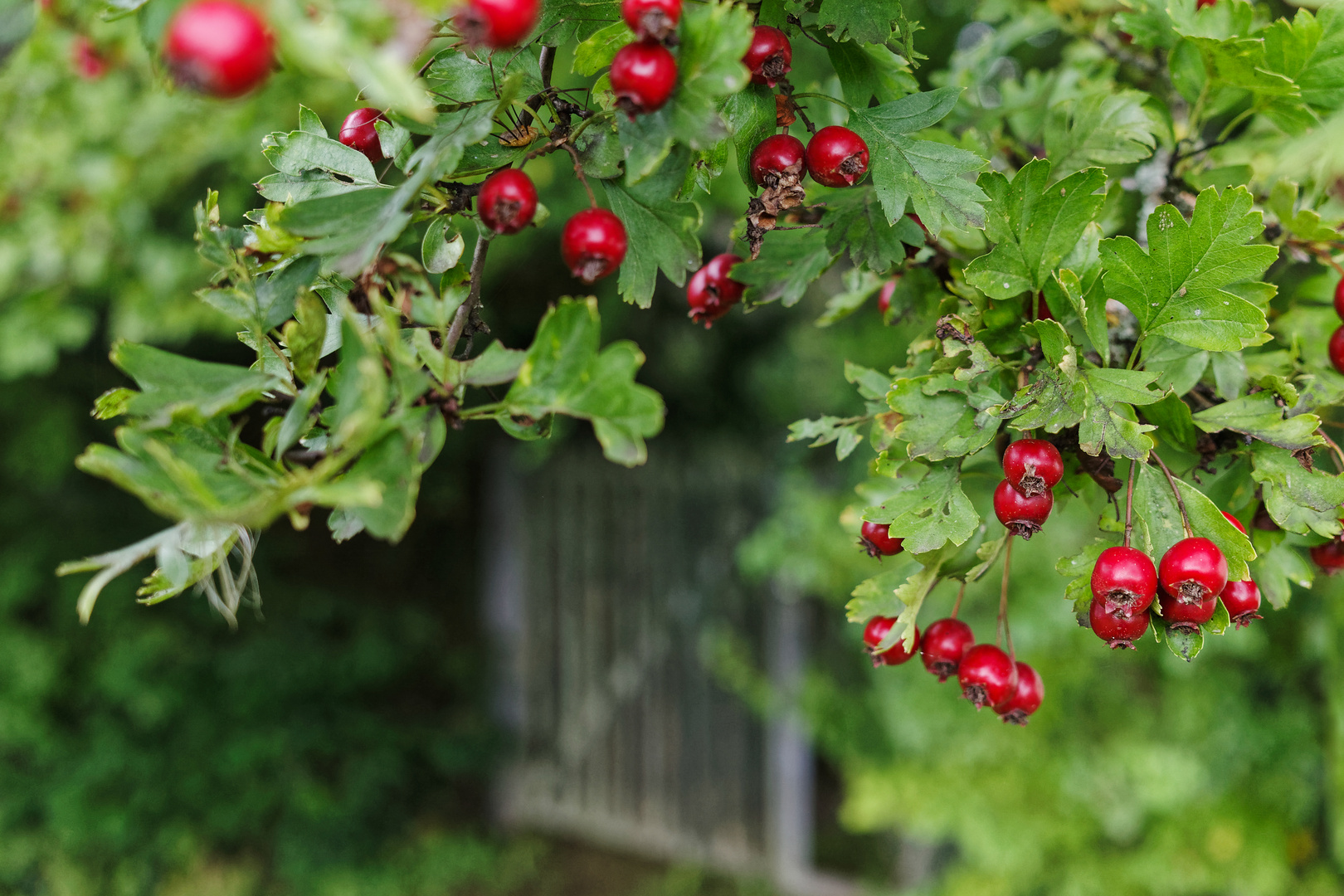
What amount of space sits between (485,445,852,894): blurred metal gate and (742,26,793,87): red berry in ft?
8.97

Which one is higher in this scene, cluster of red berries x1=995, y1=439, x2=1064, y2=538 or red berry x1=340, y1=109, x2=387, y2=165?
red berry x1=340, y1=109, x2=387, y2=165

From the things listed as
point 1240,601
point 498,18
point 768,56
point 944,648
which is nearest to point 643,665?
point 944,648

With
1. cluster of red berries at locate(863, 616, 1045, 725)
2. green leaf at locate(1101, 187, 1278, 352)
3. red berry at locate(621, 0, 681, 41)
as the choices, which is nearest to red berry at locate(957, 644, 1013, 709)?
cluster of red berries at locate(863, 616, 1045, 725)

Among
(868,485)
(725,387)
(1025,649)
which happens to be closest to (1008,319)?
(868,485)

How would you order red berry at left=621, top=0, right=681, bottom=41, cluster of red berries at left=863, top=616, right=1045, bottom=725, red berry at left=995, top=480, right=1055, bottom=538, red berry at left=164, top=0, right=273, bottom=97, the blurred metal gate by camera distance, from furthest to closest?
the blurred metal gate < cluster of red berries at left=863, top=616, right=1045, bottom=725 < red berry at left=995, top=480, right=1055, bottom=538 < red berry at left=621, top=0, right=681, bottom=41 < red berry at left=164, top=0, right=273, bottom=97

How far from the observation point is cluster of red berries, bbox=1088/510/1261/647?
53 centimetres

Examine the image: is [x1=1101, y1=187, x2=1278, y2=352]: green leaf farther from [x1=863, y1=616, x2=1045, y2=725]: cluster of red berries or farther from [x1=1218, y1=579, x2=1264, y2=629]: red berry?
[x1=863, y1=616, x2=1045, y2=725]: cluster of red berries

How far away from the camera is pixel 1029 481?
56 centimetres

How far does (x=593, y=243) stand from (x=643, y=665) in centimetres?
327

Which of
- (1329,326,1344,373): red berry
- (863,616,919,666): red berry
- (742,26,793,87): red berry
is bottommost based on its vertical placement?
(863,616,919,666): red berry

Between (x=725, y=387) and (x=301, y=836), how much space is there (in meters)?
2.42

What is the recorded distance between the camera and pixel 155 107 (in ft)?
7.17

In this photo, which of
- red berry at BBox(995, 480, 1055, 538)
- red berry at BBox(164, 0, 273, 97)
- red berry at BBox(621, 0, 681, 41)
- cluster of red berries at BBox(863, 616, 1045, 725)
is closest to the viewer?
red berry at BBox(164, 0, 273, 97)

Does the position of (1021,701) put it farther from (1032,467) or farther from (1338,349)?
(1338,349)
